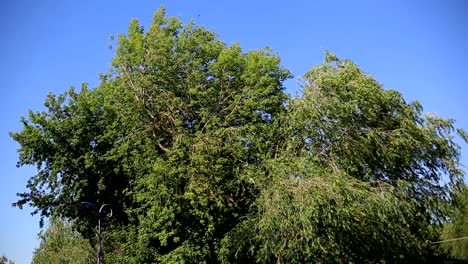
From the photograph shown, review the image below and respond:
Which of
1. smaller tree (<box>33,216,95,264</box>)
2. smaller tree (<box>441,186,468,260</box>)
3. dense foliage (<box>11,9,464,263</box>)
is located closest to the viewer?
dense foliage (<box>11,9,464,263</box>)

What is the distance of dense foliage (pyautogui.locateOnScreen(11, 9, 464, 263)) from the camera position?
16266mm

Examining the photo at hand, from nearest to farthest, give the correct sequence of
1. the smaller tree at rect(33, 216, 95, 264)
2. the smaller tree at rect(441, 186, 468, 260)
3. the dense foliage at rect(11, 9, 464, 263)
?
the dense foliage at rect(11, 9, 464, 263) < the smaller tree at rect(441, 186, 468, 260) < the smaller tree at rect(33, 216, 95, 264)

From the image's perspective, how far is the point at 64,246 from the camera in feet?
107

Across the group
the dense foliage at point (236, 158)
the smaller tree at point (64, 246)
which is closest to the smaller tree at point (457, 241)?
the dense foliage at point (236, 158)

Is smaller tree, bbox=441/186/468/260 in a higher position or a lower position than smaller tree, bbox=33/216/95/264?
lower

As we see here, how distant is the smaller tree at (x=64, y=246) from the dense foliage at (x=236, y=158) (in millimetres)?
8105

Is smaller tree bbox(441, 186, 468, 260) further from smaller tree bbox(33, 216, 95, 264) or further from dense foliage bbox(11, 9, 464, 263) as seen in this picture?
smaller tree bbox(33, 216, 95, 264)

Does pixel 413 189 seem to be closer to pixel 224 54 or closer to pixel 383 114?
pixel 383 114

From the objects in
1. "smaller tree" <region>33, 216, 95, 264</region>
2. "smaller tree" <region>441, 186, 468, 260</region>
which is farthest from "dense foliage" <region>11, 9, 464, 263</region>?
"smaller tree" <region>441, 186, 468, 260</region>

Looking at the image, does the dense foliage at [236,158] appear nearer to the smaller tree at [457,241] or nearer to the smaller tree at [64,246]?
the smaller tree at [64,246]

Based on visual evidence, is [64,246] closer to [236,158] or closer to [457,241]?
[236,158]

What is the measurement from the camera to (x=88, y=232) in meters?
24.3

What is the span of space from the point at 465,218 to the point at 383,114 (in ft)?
40.1

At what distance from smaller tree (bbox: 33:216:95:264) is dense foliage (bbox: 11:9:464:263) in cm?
810
